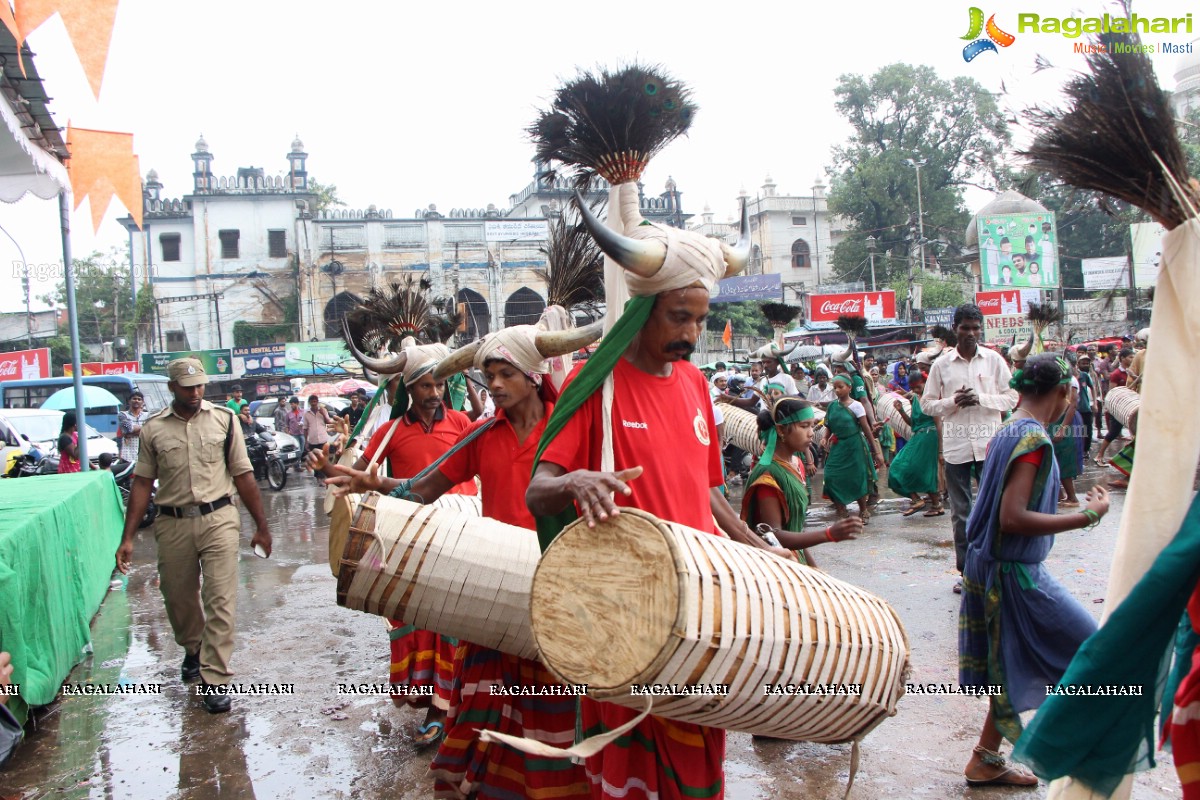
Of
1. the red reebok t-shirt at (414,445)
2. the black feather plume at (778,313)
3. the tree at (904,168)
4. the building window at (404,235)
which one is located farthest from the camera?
the tree at (904,168)

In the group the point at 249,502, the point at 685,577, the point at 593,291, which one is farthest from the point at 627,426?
the point at 249,502

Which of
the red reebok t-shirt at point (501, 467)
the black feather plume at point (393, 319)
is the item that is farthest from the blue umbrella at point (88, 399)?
the red reebok t-shirt at point (501, 467)

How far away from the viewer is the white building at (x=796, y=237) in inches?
2000

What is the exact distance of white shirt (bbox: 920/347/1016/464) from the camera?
24.4 feet

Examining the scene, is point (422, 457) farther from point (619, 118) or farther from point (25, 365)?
point (25, 365)

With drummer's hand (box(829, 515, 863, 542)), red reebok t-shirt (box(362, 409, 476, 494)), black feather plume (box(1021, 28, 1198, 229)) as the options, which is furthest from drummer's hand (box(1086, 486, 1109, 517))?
red reebok t-shirt (box(362, 409, 476, 494))

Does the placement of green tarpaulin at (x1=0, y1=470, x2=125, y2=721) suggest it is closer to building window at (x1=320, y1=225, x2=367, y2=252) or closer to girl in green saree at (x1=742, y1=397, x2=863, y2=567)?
girl in green saree at (x1=742, y1=397, x2=863, y2=567)

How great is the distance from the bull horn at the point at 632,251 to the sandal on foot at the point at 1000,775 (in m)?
2.71

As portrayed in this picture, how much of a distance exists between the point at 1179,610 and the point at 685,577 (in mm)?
1150

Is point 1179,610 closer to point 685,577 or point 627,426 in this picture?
point 685,577

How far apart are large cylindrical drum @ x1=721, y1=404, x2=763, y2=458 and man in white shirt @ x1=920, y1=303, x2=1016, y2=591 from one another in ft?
5.03

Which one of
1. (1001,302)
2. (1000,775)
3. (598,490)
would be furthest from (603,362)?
(1001,302)

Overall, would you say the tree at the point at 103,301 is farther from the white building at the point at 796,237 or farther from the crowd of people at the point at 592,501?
the crowd of people at the point at 592,501

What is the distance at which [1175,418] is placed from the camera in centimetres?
230
